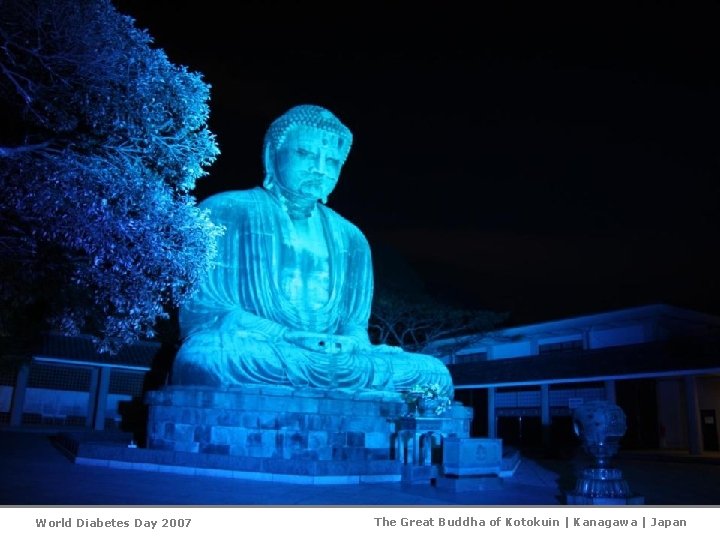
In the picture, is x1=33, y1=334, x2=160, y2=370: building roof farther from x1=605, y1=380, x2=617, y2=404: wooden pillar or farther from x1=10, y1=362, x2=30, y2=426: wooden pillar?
x1=605, y1=380, x2=617, y2=404: wooden pillar

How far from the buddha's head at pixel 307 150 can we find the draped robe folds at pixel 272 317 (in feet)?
1.35

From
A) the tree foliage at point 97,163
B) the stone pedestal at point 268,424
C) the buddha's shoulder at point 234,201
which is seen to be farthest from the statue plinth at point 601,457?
the buddha's shoulder at point 234,201

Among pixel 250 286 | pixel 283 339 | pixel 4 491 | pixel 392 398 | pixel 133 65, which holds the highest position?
pixel 133 65

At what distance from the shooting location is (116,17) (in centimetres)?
511

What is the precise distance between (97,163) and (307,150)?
4393 mm

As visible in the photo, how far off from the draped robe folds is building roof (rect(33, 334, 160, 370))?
882 centimetres

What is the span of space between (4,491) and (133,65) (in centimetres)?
344

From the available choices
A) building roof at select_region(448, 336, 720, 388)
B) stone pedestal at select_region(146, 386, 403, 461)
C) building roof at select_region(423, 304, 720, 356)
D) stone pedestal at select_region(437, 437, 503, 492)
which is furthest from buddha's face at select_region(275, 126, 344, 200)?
building roof at select_region(423, 304, 720, 356)

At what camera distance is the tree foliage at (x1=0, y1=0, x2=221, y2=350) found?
4.85m

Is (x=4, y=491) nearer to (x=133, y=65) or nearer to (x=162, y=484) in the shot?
(x=162, y=484)


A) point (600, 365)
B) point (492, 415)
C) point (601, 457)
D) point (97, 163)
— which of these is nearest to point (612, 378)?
point (600, 365)

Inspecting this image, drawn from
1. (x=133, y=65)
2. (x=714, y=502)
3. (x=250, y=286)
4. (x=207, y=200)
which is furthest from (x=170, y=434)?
(x=714, y=502)

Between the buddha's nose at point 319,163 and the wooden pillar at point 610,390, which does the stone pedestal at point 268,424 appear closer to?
the buddha's nose at point 319,163

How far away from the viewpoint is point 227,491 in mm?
5375
